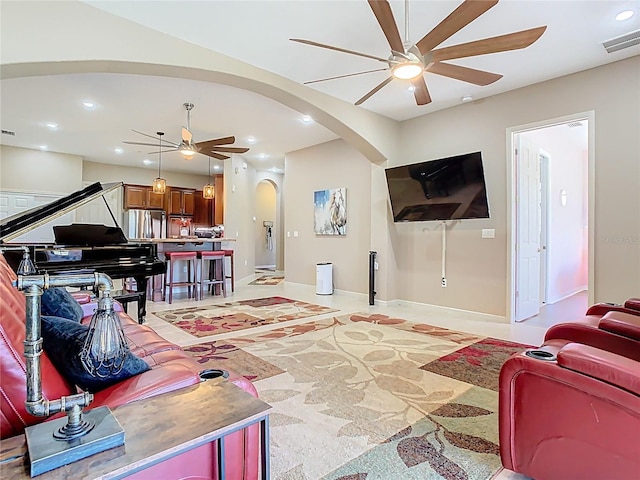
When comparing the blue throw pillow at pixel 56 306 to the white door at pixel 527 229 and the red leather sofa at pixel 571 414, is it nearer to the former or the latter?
the red leather sofa at pixel 571 414

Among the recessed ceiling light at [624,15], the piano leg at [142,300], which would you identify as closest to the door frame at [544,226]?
the recessed ceiling light at [624,15]

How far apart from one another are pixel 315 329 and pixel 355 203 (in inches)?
118

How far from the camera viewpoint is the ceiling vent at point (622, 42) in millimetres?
3277

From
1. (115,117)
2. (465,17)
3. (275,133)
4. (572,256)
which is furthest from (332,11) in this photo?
(572,256)

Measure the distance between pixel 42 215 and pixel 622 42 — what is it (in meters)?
5.85

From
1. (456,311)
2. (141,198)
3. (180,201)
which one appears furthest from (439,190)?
(141,198)

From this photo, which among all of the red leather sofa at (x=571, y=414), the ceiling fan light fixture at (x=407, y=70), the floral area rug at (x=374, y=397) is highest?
the ceiling fan light fixture at (x=407, y=70)

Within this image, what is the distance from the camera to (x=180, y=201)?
9.88 meters

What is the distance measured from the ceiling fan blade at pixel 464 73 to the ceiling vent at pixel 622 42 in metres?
1.38

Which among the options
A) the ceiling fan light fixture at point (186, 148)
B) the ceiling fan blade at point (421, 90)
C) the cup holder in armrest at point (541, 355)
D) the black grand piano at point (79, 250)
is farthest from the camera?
the ceiling fan light fixture at point (186, 148)

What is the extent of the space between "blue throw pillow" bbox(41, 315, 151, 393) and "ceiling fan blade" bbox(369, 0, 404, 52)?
236cm

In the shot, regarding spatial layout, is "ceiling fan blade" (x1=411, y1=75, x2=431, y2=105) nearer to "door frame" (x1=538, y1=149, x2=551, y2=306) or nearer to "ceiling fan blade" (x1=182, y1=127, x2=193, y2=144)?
"ceiling fan blade" (x1=182, y1=127, x2=193, y2=144)

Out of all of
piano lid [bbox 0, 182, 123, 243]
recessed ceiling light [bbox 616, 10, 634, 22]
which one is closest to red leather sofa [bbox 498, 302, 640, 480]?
recessed ceiling light [bbox 616, 10, 634, 22]

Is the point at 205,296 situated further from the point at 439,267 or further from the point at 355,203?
the point at 439,267
